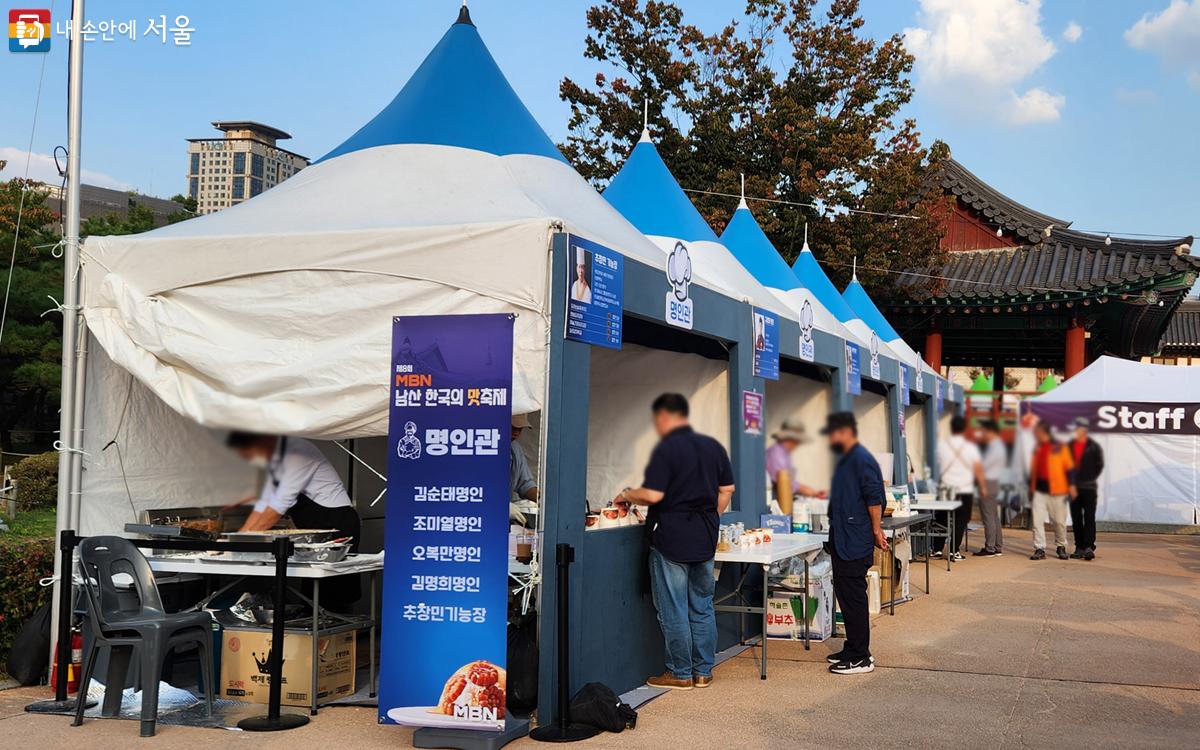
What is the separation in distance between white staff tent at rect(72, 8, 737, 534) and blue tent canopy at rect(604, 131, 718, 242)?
2626 millimetres

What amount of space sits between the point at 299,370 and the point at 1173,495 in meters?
20.6

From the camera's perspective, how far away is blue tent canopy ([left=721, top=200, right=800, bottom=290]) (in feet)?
45.5

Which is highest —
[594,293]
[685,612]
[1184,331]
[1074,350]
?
[1184,331]

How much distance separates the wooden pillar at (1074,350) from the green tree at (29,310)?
2013 cm

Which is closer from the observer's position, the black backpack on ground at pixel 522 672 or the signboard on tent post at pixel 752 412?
the black backpack on ground at pixel 522 672

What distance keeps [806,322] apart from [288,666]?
22.0 ft

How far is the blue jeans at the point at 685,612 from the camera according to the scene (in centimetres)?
745

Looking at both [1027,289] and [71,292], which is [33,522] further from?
[1027,289]

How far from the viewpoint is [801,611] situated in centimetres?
956

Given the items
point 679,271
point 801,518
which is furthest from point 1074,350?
point 679,271

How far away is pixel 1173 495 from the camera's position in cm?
2247

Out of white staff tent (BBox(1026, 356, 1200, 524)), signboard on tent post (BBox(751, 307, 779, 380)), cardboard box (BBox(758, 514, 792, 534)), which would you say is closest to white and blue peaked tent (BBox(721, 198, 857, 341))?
signboard on tent post (BBox(751, 307, 779, 380))

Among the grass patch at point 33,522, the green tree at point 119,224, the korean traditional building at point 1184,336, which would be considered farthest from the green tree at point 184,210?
the korean traditional building at point 1184,336

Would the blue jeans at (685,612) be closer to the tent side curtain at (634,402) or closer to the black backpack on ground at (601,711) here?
the black backpack on ground at (601,711)
